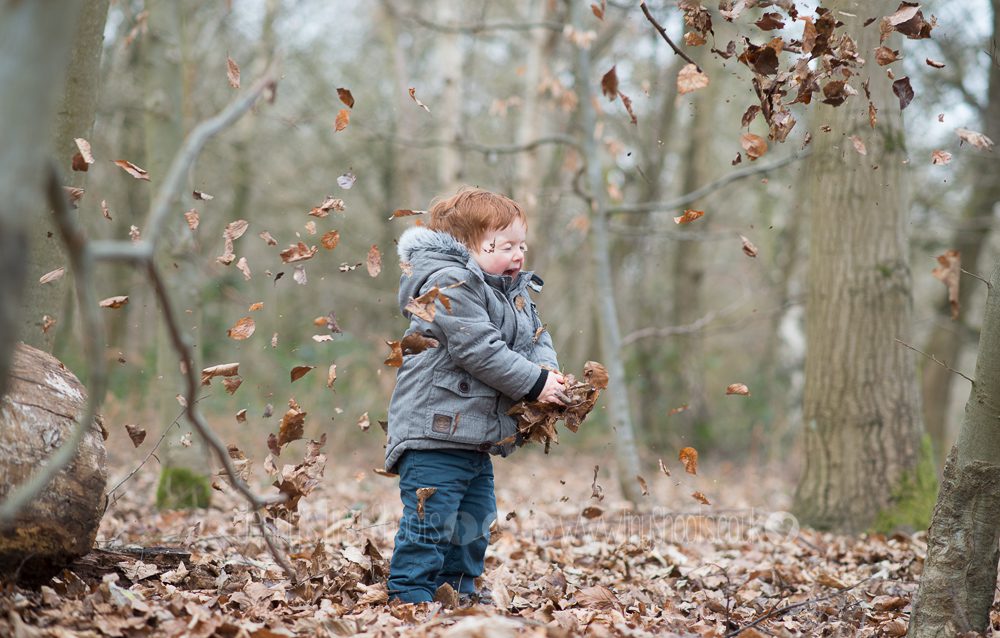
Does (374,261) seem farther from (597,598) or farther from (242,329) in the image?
(597,598)

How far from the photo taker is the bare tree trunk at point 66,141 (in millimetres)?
4023

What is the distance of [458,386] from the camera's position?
11.7 feet

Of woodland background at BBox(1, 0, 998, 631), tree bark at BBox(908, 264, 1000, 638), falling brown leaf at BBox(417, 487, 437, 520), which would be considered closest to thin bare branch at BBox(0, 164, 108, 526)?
falling brown leaf at BBox(417, 487, 437, 520)

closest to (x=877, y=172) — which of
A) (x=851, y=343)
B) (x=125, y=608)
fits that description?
(x=851, y=343)

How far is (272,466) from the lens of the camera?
3893 millimetres

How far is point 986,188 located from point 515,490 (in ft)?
23.2

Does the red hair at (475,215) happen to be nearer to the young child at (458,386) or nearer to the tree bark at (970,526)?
the young child at (458,386)

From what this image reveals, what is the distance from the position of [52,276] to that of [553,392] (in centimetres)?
233

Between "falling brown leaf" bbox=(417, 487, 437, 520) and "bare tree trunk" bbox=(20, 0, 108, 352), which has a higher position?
"bare tree trunk" bbox=(20, 0, 108, 352)

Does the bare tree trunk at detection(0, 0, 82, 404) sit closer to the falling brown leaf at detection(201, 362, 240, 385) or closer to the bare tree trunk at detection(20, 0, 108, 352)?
the falling brown leaf at detection(201, 362, 240, 385)

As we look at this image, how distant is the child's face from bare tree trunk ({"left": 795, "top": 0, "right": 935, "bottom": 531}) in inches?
98.2

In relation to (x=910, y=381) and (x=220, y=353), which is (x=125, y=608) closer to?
(x=910, y=381)

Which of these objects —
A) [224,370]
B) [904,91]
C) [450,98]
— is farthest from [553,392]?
[450,98]

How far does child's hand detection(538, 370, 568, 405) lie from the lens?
11.6 ft
